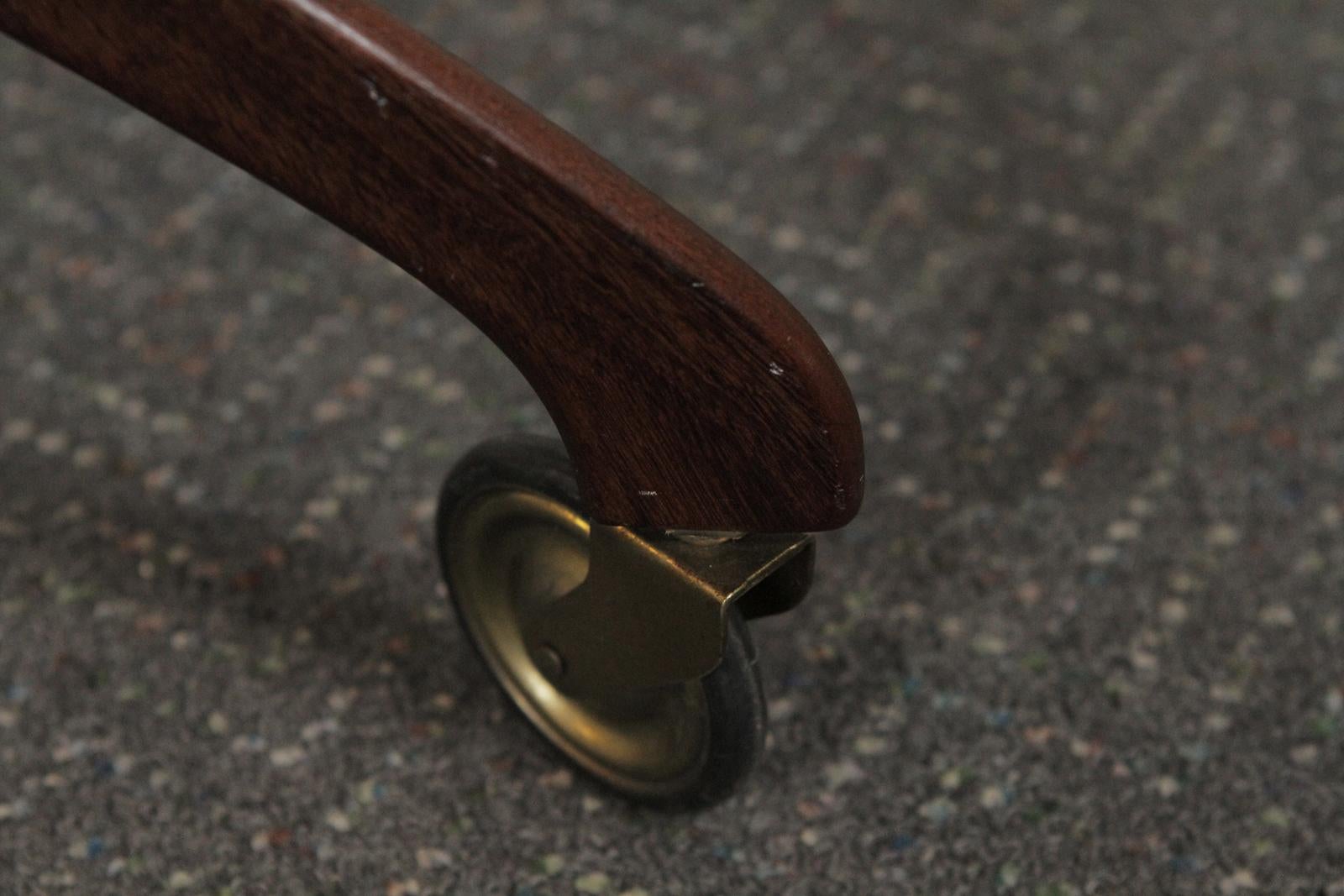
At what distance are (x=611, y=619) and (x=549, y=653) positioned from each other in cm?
8

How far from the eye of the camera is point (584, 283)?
744 millimetres

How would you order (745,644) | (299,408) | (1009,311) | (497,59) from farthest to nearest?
(497,59) < (1009,311) < (299,408) < (745,644)

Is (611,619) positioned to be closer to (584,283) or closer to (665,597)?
(665,597)

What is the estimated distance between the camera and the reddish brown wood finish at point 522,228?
71 cm

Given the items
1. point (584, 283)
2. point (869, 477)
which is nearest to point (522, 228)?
point (584, 283)

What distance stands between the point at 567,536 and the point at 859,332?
1.77ft

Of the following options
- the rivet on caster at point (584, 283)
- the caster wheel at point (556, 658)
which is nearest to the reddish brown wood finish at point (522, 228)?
the rivet on caster at point (584, 283)

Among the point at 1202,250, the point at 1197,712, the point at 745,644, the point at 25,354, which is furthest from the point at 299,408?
the point at 1202,250

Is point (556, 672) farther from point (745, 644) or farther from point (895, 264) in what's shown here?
point (895, 264)

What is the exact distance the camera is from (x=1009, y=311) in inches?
54.7

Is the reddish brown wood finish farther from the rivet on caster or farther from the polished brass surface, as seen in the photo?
the polished brass surface

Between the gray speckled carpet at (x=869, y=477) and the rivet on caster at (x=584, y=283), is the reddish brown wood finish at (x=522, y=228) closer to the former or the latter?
the rivet on caster at (x=584, y=283)

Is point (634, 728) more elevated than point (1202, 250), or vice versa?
point (1202, 250)

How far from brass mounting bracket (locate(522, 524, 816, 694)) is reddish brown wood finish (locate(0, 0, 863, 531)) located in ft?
0.09
